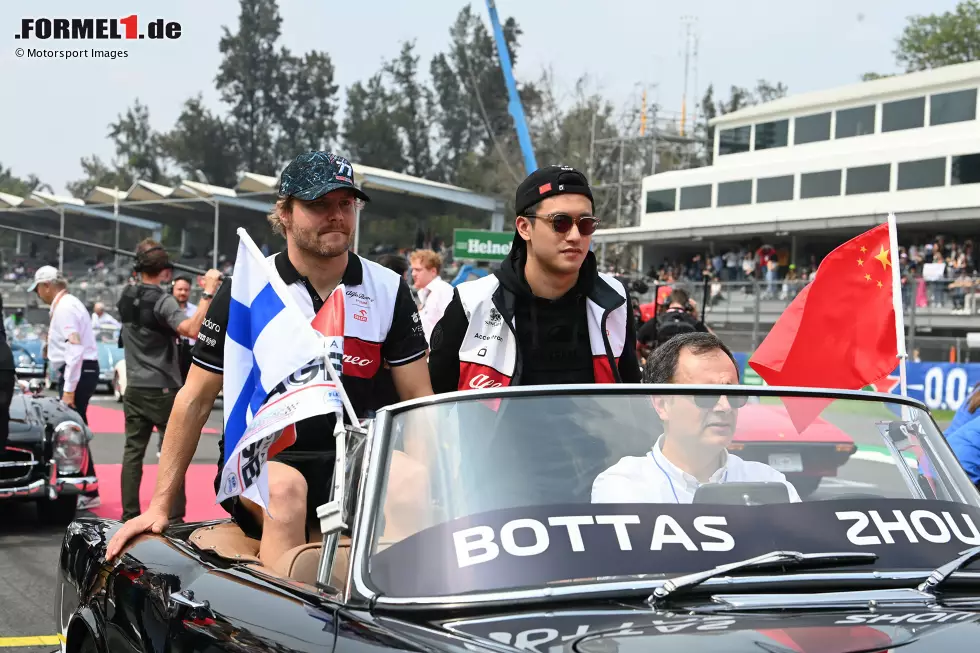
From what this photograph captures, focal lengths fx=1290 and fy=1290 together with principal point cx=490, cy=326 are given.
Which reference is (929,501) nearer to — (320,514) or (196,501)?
(320,514)

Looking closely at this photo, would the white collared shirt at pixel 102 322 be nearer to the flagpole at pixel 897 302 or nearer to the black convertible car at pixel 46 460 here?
the black convertible car at pixel 46 460

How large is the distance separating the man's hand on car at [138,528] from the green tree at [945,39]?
80.1 metres

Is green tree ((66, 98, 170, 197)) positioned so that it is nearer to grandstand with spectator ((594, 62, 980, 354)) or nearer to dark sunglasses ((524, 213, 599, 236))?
grandstand with spectator ((594, 62, 980, 354))

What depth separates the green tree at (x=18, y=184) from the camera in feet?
502

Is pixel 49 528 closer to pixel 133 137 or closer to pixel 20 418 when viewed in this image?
pixel 20 418

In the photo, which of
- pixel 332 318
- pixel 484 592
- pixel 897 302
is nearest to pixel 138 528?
pixel 332 318

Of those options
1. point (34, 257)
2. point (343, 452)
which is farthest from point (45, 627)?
point (34, 257)

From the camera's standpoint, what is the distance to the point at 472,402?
2.99 m

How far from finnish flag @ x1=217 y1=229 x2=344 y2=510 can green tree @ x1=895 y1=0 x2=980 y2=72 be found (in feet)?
263

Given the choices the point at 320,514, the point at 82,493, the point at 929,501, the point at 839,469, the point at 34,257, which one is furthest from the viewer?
the point at 34,257

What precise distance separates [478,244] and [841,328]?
1931 centimetres

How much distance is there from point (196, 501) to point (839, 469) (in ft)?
27.7

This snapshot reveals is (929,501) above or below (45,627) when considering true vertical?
above

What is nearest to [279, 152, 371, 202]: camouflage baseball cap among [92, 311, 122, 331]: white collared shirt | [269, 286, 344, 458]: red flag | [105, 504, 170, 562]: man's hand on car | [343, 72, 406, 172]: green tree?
[269, 286, 344, 458]: red flag
